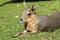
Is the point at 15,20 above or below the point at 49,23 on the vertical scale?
below

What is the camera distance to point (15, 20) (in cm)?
1015

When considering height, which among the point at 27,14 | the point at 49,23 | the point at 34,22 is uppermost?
the point at 27,14

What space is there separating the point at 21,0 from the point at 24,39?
657 centimetres

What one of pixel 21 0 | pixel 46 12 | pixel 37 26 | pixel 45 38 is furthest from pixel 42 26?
pixel 21 0

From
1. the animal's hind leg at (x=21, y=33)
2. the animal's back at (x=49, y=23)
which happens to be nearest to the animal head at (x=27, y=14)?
the animal's back at (x=49, y=23)

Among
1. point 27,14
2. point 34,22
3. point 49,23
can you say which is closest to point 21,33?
point 34,22

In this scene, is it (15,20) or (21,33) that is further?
(15,20)

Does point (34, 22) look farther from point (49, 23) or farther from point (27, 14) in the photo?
point (49, 23)

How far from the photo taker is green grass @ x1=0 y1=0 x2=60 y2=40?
7938 mm

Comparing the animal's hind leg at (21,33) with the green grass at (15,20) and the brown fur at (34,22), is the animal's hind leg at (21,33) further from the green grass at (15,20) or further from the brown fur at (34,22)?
the green grass at (15,20)

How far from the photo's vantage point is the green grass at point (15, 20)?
7.94m

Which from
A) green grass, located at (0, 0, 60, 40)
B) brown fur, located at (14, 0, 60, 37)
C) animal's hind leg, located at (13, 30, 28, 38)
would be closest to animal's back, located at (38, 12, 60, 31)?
brown fur, located at (14, 0, 60, 37)

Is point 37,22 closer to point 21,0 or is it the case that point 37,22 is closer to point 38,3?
point 38,3

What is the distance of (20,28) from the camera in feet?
29.4
